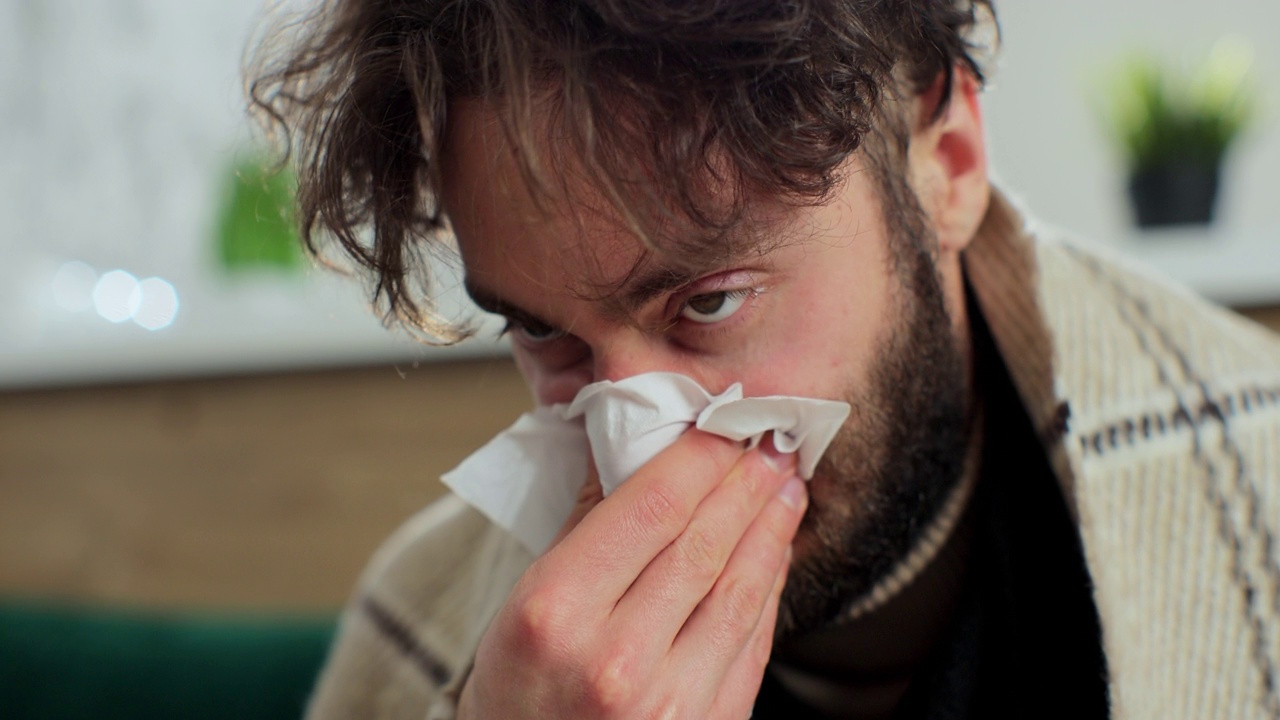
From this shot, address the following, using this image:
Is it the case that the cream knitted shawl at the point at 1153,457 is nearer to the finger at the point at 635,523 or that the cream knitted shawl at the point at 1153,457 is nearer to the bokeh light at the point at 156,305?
the finger at the point at 635,523

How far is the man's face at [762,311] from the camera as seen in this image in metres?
0.69

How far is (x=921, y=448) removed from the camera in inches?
34.4

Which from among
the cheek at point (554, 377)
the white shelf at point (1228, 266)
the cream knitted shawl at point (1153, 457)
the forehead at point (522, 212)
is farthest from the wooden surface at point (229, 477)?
the white shelf at point (1228, 266)

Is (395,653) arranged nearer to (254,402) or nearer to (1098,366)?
(254,402)

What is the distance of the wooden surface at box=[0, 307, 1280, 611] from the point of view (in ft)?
4.78

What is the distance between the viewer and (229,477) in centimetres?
152

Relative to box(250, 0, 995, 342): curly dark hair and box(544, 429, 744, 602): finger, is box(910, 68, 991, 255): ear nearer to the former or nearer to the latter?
box(250, 0, 995, 342): curly dark hair

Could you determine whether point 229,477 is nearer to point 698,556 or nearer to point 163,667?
point 163,667

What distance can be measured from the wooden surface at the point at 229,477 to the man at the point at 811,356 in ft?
1.56

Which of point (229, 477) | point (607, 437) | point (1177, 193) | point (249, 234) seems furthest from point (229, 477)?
point (1177, 193)

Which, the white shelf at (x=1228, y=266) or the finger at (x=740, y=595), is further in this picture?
the white shelf at (x=1228, y=266)

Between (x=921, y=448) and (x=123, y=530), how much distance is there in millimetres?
1262

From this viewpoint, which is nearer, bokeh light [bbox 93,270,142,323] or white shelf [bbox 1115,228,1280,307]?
white shelf [bbox 1115,228,1280,307]

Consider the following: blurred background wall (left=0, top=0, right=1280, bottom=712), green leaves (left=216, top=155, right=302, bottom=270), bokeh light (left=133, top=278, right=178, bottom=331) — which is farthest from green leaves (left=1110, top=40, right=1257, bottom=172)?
bokeh light (left=133, top=278, right=178, bottom=331)
